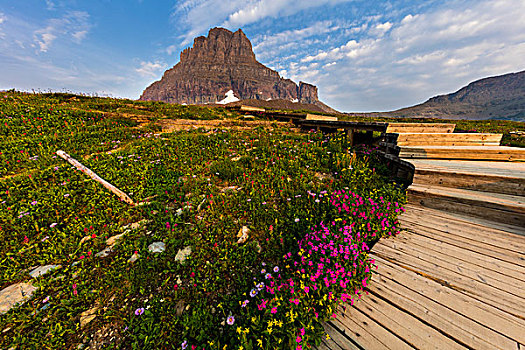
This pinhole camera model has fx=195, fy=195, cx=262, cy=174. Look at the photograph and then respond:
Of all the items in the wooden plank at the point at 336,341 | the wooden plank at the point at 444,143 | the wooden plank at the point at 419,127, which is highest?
the wooden plank at the point at 419,127

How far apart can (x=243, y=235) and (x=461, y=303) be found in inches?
122

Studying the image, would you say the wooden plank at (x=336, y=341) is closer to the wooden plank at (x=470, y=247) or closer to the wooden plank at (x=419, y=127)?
the wooden plank at (x=470, y=247)

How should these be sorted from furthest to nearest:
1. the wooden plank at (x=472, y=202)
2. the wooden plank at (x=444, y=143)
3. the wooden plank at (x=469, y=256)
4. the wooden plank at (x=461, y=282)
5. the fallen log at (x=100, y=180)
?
the wooden plank at (x=444, y=143), the fallen log at (x=100, y=180), the wooden plank at (x=472, y=202), the wooden plank at (x=469, y=256), the wooden plank at (x=461, y=282)

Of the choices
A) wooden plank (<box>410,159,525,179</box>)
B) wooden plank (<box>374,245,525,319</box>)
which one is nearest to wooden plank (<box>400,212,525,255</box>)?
wooden plank (<box>374,245,525,319</box>)

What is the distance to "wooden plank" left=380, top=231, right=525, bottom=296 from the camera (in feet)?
7.85

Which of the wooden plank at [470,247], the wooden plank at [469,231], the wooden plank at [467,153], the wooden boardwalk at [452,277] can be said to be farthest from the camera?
the wooden plank at [467,153]

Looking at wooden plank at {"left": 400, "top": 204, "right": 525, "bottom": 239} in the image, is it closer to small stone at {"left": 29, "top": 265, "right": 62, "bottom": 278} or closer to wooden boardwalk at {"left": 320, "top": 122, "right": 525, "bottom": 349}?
wooden boardwalk at {"left": 320, "top": 122, "right": 525, "bottom": 349}

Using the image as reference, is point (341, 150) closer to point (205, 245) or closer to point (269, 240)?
point (269, 240)

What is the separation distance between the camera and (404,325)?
2.11m

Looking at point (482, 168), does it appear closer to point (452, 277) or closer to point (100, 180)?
point (452, 277)

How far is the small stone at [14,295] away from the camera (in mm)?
2746

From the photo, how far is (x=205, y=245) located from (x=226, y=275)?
0.73 m

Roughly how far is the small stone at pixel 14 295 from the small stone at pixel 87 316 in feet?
3.18

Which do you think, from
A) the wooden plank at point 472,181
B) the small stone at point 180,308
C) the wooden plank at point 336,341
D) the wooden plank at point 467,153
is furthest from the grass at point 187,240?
the wooden plank at point 467,153
